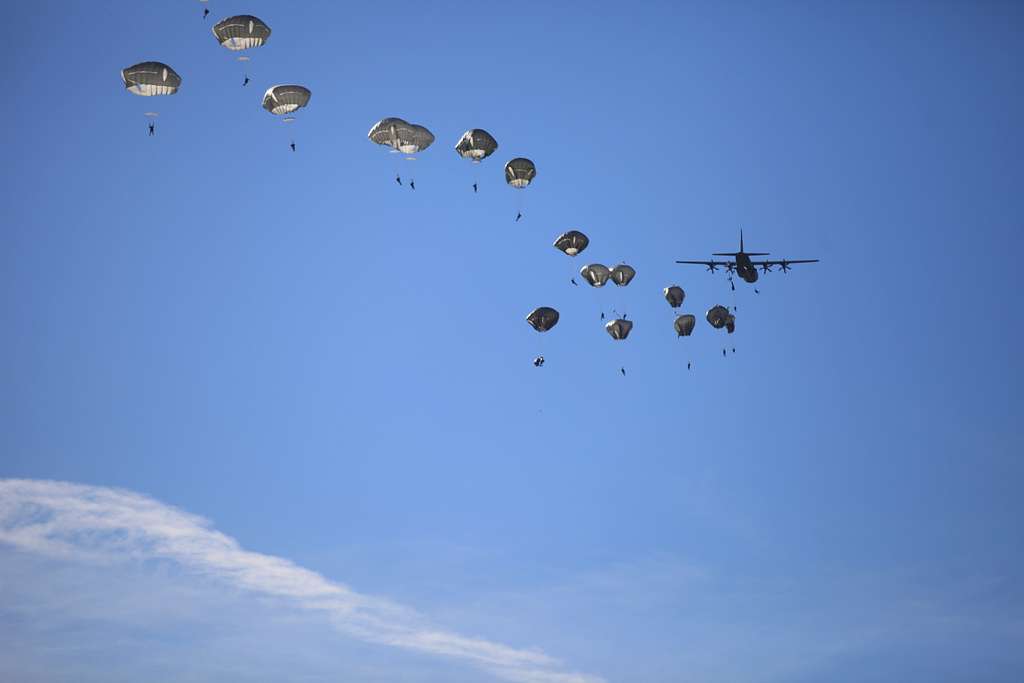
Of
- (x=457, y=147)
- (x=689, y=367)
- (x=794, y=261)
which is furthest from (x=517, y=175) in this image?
(x=794, y=261)

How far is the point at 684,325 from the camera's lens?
136m

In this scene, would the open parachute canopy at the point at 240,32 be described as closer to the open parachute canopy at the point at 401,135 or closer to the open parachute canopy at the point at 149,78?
the open parachute canopy at the point at 149,78

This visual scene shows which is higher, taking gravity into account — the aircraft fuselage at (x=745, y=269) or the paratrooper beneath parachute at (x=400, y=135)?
the aircraft fuselage at (x=745, y=269)

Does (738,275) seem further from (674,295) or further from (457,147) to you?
(457,147)

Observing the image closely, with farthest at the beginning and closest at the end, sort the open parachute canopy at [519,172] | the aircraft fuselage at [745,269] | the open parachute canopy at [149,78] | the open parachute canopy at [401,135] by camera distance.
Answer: the aircraft fuselage at [745,269], the open parachute canopy at [519,172], the open parachute canopy at [401,135], the open parachute canopy at [149,78]

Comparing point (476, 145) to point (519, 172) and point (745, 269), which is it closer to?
point (519, 172)

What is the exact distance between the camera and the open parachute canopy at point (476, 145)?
11450cm

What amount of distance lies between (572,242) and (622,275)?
6802mm

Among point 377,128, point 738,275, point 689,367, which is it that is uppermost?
point 738,275

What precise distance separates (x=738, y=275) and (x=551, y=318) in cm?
2990

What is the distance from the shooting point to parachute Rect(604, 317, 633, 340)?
434 feet

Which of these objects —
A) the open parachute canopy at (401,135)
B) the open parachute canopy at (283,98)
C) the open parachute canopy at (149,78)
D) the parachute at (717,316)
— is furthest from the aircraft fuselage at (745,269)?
the open parachute canopy at (149,78)

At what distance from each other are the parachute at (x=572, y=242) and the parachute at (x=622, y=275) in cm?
472

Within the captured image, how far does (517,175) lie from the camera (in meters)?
121
